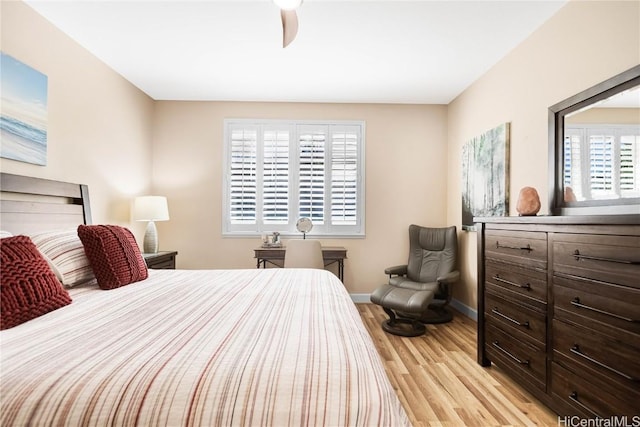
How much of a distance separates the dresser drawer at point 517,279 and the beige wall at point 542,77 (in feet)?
2.14

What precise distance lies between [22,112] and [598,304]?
371cm

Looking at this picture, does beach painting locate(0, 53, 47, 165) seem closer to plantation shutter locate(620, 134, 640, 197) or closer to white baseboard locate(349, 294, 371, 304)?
white baseboard locate(349, 294, 371, 304)

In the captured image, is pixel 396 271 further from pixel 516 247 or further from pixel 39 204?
pixel 39 204

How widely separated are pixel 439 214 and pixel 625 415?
3.30 meters

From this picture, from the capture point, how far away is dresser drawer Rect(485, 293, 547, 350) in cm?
197

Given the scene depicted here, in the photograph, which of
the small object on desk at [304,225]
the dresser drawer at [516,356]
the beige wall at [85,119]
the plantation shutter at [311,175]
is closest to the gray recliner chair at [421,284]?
the dresser drawer at [516,356]

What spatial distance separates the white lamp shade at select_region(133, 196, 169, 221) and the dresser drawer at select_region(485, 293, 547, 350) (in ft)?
11.1

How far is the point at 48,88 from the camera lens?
8.70 ft

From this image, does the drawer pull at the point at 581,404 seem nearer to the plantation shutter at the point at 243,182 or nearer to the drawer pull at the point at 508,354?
the drawer pull at the point at 508,354

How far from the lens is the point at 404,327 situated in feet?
11.4

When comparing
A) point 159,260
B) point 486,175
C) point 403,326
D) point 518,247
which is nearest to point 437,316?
point 403,326

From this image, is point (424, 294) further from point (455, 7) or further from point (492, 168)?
point (455, 7)

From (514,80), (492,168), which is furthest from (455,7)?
(492,168)

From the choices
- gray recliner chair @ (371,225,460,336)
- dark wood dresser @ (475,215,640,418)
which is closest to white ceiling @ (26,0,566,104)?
dark wood dresser @ (475,215,640,418)
